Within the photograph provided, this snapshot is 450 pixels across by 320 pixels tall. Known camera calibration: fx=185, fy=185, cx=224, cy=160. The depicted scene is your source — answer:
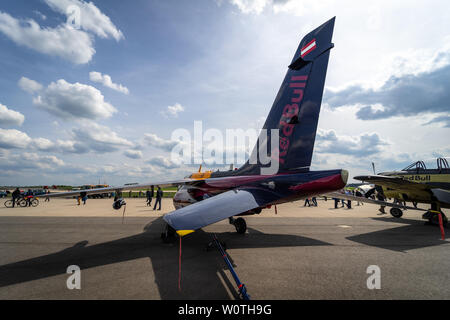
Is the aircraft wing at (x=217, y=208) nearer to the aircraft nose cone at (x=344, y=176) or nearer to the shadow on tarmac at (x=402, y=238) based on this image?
the aircraft nose cone at (x=344, y=176)

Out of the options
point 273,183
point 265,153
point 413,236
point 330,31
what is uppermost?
point 330,31

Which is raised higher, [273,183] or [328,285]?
[273,183]

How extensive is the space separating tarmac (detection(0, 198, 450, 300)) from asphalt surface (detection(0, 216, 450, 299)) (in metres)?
0.02

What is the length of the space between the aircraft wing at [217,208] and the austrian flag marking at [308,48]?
16.5 feet

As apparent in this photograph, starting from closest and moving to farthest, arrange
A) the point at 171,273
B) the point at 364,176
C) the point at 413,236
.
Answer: the point at 171,273 < the point at 413,236 < the point at 364,176

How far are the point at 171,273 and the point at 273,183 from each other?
12.8 ft

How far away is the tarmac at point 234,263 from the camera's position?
12.5 ft

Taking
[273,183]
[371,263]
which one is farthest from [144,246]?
[371,263]

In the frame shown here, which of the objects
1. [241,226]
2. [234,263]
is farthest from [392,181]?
[234,263]

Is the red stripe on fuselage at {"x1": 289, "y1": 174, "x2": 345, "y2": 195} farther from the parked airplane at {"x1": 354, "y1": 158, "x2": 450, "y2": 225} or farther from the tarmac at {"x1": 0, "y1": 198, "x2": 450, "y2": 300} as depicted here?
the parked airplane at {"x1": 354, "y1": 158, "x2": 450, "y2": 225}

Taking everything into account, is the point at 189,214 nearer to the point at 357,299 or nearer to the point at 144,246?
the point at 357,299

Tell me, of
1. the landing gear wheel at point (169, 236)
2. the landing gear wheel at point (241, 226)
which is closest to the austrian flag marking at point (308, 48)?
the landing gear wheel at point (241, 226)
